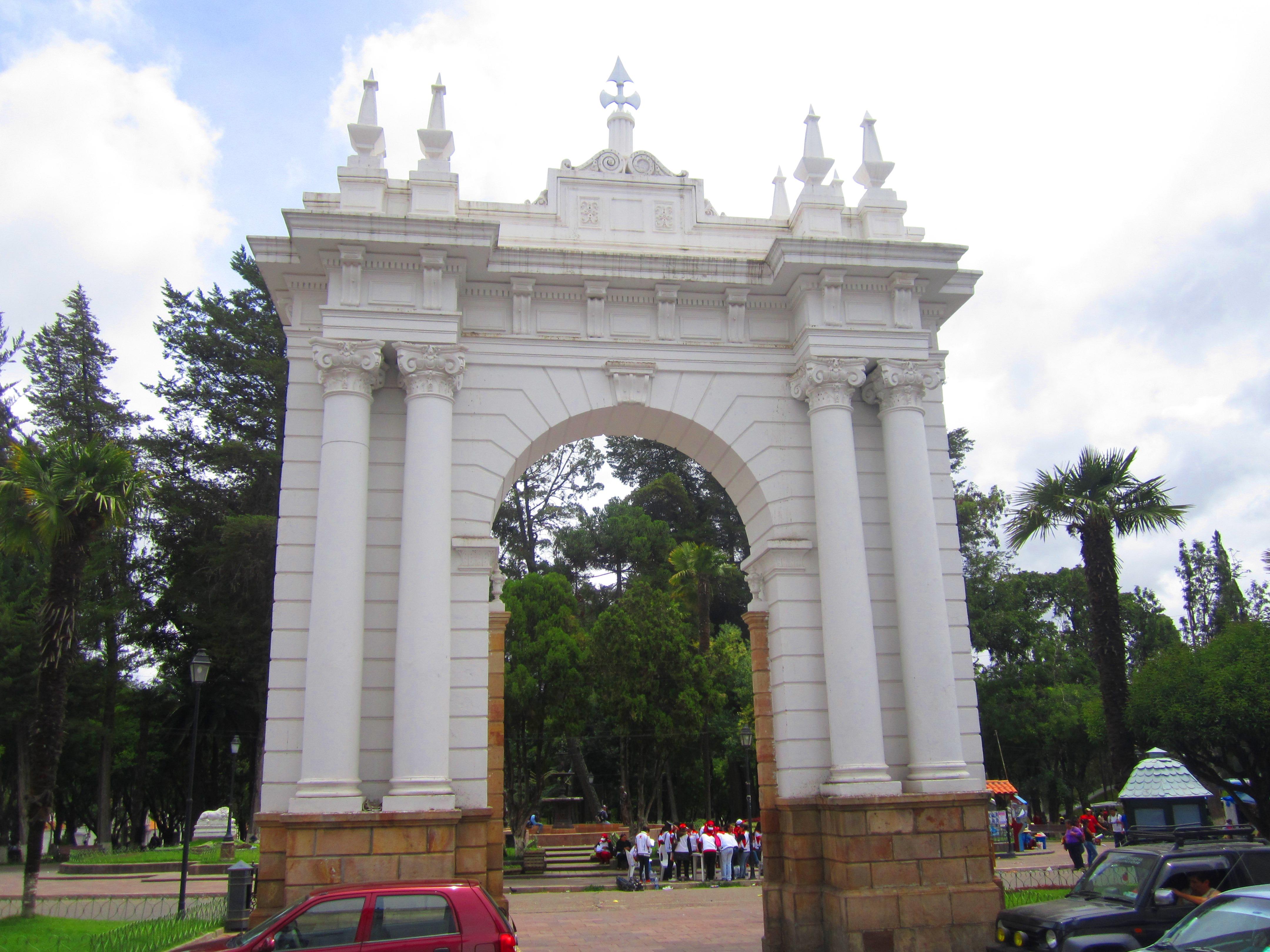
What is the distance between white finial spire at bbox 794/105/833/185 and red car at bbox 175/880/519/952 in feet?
33.5

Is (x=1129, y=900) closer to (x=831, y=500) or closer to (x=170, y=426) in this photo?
(x=831, y=500)

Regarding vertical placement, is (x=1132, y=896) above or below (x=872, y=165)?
below

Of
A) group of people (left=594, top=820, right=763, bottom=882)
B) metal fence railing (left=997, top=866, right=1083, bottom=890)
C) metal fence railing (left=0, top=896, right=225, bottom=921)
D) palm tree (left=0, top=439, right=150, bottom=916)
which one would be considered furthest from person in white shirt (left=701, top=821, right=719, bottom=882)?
palm tree (left=0, top=439, right=150, bottom=916)

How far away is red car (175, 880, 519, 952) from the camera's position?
7.20 meters

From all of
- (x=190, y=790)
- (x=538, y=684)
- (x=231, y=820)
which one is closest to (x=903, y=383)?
(x=190, y=790)

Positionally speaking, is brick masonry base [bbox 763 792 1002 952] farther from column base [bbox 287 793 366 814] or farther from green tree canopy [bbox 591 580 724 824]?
green tree canopy [bbox 591 580 724 824]

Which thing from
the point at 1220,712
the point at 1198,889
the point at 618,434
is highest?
the point at 618,434

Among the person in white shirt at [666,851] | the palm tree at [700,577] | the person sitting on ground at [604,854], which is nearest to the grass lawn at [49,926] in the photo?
the person in white shirt at [666,851]

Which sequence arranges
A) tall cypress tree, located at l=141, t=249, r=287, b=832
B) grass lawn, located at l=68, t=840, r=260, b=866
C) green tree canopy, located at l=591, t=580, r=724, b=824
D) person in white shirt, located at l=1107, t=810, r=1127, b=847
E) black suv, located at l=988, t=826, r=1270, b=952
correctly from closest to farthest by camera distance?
black suv, located at l=988, t=826, r=1270, b=952, person in white shirt, located at l=1107, t=810, r=1127, b=847, grass lawn, located at l=68, t=840, r=260, b=866, green tree canopy, located at l=591, t=580, r=724, b=824, tall cypress tree, located at l=141, t=249, r=287, b=832

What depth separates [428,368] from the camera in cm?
1188

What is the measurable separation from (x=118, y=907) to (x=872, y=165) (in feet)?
59.8

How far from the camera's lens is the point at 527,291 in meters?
12.7

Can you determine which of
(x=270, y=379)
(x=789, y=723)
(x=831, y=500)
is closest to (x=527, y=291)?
(x=831, y=500)

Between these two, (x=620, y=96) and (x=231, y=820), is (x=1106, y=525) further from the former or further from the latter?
(x=231, y=820)
